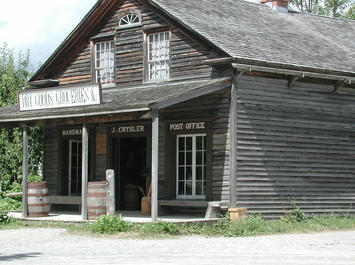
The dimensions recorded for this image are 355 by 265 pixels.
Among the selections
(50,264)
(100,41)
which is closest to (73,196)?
(100,41)

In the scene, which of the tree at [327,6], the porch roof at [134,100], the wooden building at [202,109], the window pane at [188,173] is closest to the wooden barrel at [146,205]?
the wooden building at [202,109]

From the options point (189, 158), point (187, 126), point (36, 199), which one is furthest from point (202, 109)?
point (36, 199)

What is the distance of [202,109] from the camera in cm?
1859

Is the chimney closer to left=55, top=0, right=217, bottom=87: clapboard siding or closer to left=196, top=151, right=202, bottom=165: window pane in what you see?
left=55, top=0, right=217, bottom=87: clapboard siding

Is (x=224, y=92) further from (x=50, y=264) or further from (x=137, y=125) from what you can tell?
(x=50, y=264)

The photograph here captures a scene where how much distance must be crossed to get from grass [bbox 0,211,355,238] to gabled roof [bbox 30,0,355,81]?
3927mm

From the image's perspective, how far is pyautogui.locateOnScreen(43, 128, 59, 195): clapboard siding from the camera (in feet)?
73.7

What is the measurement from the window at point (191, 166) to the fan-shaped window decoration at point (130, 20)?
380 centimetres

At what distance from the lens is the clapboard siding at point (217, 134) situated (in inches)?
711

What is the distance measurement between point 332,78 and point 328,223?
12.8ft

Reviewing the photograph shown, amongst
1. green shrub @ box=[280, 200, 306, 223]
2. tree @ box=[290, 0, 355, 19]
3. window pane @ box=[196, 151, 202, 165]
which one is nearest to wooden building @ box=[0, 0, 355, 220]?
window pane @ box=[196, 151, 202, 165]

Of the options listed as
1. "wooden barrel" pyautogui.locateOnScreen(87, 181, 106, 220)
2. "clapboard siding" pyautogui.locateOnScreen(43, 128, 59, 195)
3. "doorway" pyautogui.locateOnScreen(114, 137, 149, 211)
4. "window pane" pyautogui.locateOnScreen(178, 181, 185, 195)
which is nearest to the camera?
"wooden barrel" pyautogui.locateOnScreen(87, 181, 106, 220)

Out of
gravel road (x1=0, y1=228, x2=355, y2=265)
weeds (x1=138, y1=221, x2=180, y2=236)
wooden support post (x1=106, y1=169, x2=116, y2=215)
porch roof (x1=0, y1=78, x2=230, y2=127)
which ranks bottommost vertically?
gravel road (x1=0, y1=228, x2=355, y2=265)

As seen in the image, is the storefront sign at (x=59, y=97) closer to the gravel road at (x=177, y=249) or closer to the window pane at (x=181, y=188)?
the window pane at (x=181, y=188)
